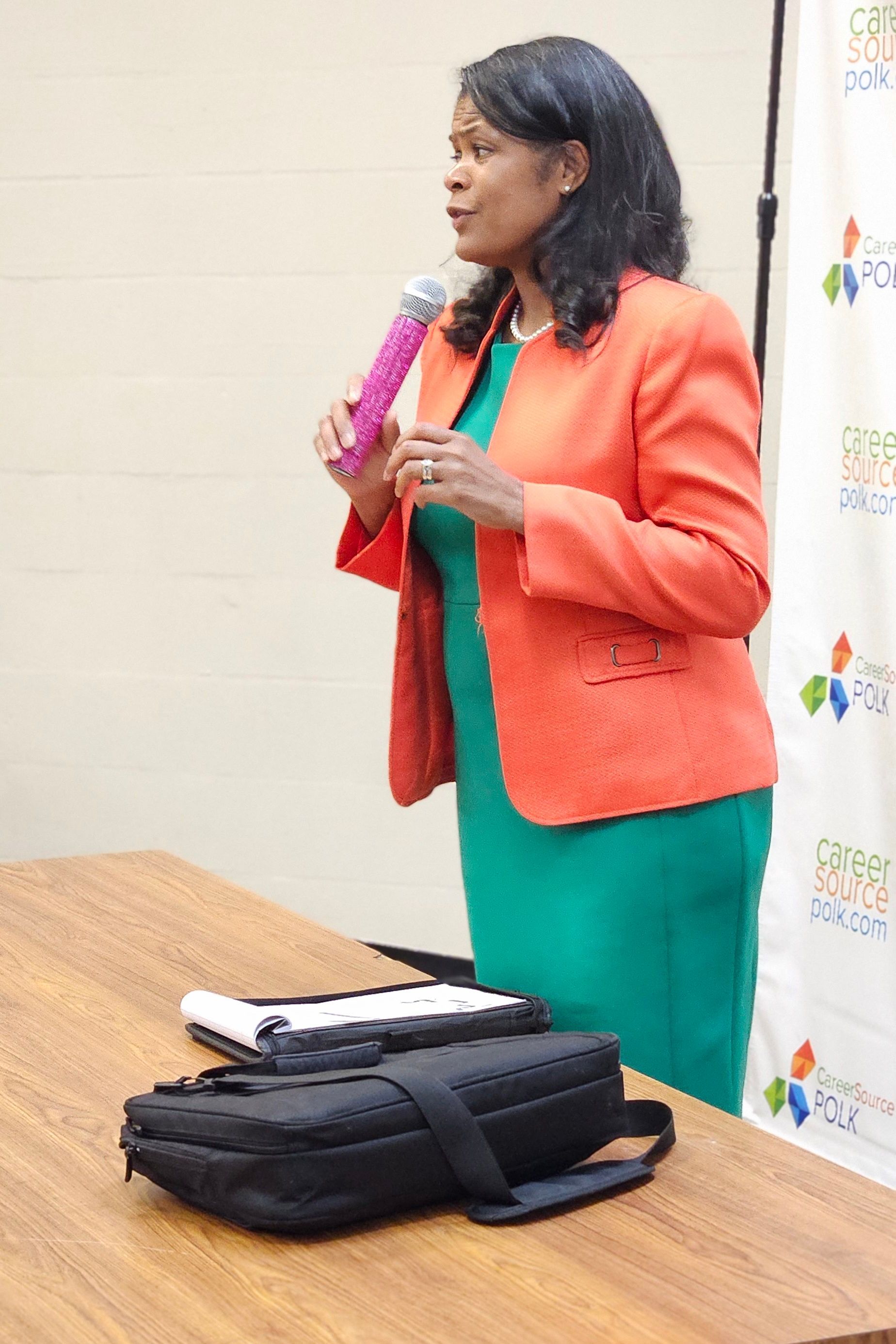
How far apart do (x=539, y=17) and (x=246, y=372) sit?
987 mm

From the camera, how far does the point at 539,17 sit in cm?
326

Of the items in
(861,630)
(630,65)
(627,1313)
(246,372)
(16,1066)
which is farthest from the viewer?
(246,372)

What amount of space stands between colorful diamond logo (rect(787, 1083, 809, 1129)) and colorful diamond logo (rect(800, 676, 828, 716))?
2.15ft

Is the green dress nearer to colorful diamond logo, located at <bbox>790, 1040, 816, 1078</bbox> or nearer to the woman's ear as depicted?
the woman's ear

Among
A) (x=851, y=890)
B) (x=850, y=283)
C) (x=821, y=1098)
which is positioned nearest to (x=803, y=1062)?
(x=821, y=1098)

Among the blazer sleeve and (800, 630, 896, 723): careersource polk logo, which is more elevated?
the blazer sleeve

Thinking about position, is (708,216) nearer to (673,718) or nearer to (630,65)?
(630,65)

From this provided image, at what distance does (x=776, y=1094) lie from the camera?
2.72 meters

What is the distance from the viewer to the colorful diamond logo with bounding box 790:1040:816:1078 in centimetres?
265

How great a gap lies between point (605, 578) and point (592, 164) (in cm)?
43

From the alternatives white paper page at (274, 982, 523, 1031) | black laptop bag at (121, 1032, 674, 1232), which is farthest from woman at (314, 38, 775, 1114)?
black laptop bag at (121, 1032, 674, 1232)

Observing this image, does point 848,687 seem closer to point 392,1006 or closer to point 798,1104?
point 798,1104

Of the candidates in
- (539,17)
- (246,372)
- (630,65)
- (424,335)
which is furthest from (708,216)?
(424,335)

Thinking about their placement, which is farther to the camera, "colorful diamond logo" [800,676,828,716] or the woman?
"colorful diamond logo" [800,676,828,716]
